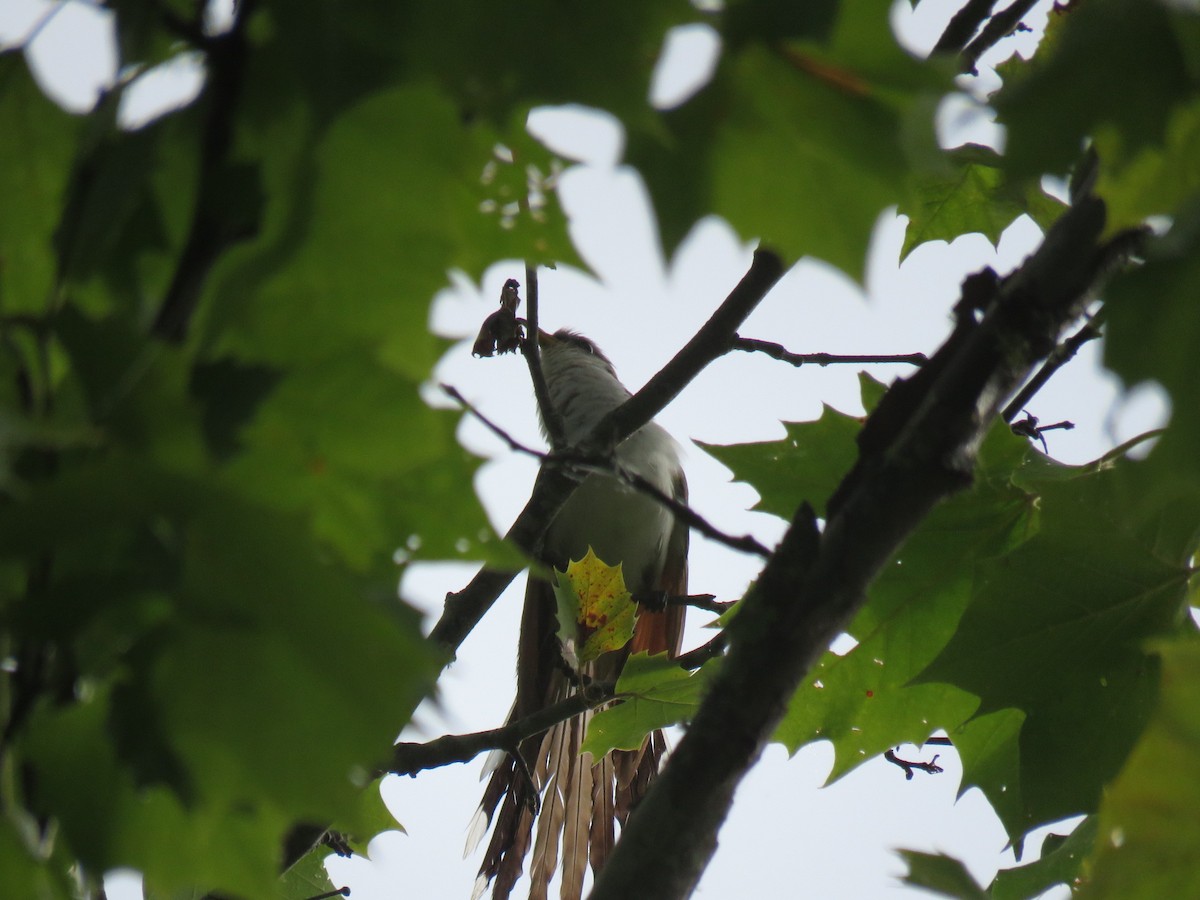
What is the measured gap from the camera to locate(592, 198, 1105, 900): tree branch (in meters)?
0.75

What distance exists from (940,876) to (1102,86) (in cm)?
55

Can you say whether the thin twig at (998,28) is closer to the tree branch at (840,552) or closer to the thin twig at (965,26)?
the thin twig at (965,26)

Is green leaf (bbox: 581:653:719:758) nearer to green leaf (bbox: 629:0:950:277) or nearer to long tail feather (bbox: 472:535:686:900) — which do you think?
long tail feather (bbox: 472:535:686:900)

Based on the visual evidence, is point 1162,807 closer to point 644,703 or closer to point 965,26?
point 644,703

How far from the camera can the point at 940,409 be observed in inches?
31.8

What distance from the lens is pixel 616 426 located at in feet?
6.61

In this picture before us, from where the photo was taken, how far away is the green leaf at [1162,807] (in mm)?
771

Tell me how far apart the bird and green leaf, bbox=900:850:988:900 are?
3.20 ft

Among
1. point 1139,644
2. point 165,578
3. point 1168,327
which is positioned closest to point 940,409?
point 1168,327

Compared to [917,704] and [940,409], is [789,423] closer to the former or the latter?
[917,704]

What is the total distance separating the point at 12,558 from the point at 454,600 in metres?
1.53

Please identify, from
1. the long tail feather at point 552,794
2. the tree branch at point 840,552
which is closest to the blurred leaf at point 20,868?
the tree branch at point 840,552

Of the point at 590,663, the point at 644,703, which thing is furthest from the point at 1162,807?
the point at 590,663

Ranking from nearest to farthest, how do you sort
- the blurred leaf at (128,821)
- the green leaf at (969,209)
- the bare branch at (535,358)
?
1. the blurred leaf at (128,821)
2. the bare branch at (535,358)
3. the green leaf at (969,209)
